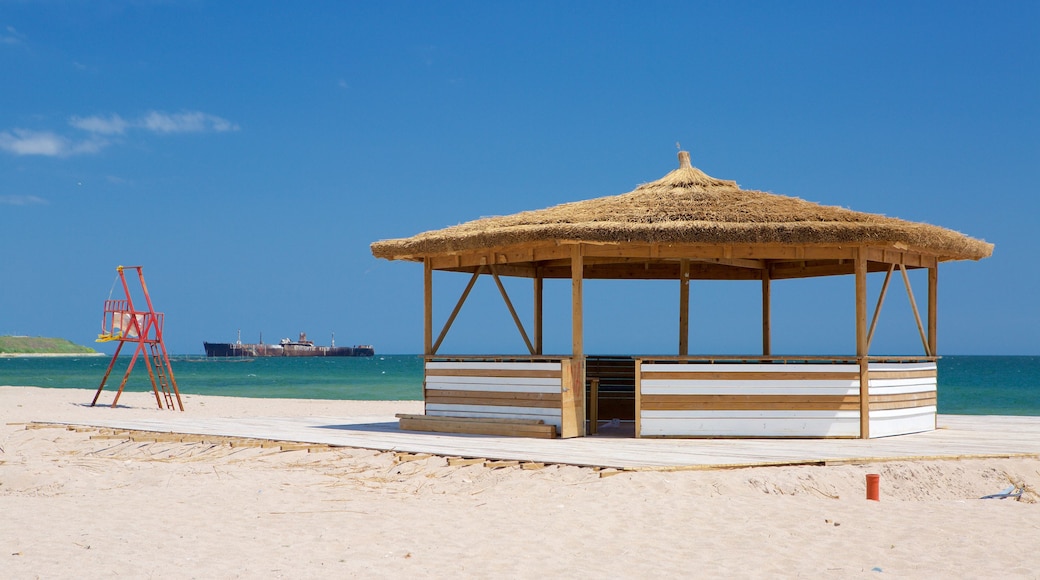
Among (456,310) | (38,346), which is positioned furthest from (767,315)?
(38,346)

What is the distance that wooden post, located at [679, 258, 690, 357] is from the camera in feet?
41.4

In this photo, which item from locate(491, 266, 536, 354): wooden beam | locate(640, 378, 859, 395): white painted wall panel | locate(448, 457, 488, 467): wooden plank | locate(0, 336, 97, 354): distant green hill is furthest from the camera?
locate(0, 336, 97, 354): distant green hill

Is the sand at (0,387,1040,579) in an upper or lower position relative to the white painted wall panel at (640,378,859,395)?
lower

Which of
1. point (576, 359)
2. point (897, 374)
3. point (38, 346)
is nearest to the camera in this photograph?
point (576, 359)

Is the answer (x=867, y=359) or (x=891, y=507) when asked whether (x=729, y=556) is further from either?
(x=867, y=359)

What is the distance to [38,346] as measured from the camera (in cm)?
16362

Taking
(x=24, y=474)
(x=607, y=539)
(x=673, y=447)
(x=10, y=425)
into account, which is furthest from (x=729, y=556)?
(x=10, y=425)

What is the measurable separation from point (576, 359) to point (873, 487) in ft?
13.1

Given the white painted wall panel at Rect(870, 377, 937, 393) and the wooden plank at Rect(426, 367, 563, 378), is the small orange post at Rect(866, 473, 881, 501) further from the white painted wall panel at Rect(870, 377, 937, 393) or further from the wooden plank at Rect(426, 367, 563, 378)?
the wooden plank at Rect(426, 367, 563, 378)

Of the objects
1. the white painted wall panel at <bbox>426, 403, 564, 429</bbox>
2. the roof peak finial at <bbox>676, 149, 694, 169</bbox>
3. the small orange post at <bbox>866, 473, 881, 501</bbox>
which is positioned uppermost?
the roof peak finial at <bbox>676, 149, 694, 169</bbox>

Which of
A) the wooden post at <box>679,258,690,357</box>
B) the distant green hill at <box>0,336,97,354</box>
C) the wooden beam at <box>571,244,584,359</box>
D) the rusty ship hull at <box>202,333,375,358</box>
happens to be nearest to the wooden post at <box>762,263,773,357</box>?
the wooden post at <box>679,258,690,357</box>

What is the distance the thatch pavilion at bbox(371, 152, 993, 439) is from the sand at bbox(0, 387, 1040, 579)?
203cm

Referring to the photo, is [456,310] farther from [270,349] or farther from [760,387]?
[270,349]

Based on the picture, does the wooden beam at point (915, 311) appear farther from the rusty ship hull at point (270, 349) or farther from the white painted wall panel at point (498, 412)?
the rusty ship hull at point (270, 349)
